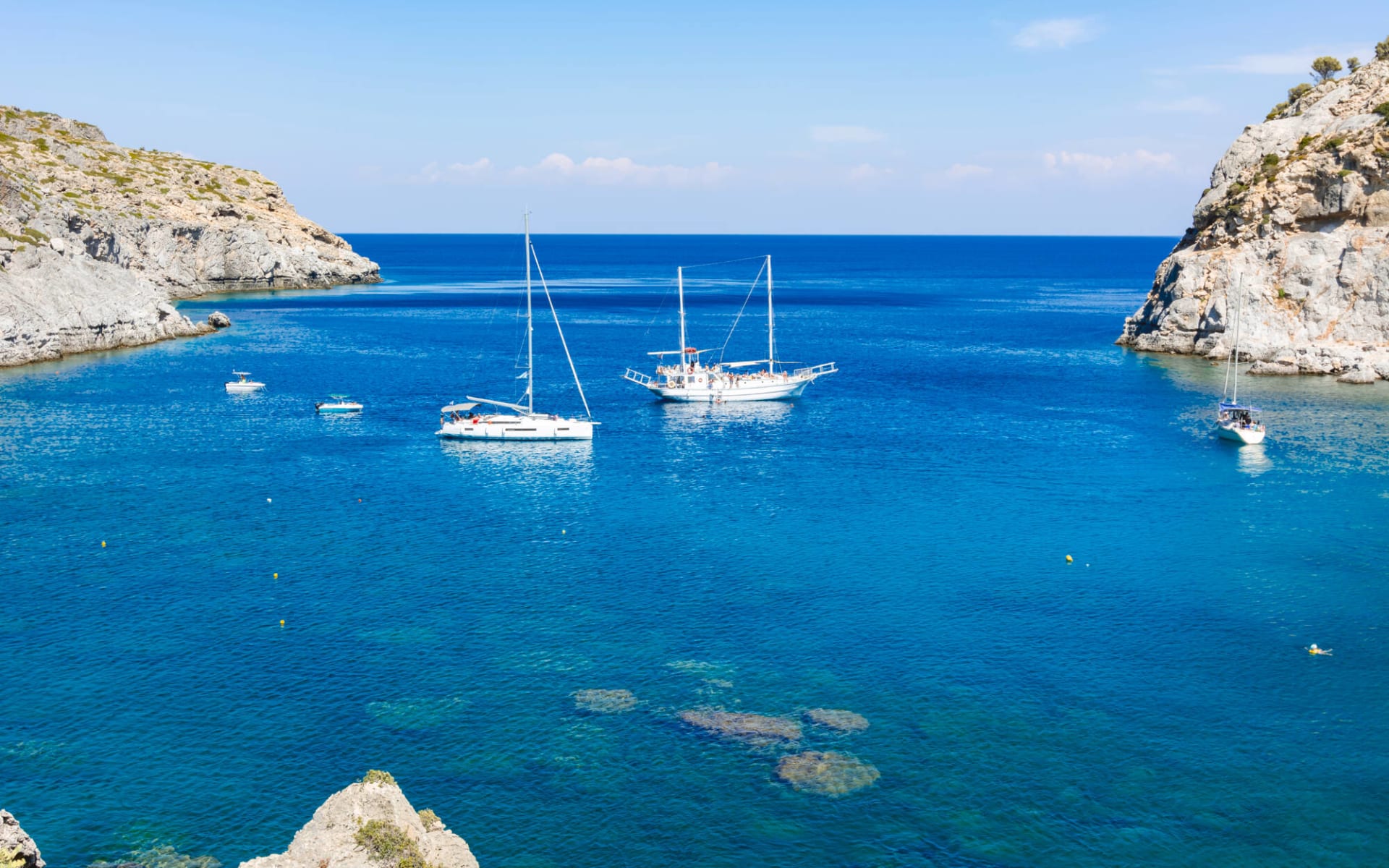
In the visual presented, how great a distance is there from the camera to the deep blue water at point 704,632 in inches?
1490

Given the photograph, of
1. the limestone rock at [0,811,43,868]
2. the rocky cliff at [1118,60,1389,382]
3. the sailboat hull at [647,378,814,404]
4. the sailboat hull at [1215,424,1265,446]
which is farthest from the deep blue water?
the rocky cliff at [1118,60,1389,382]

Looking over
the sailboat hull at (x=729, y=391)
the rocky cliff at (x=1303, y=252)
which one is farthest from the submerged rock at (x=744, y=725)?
the rocky cliff at (x=1303, y=252)

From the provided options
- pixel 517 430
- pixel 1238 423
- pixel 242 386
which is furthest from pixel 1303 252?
pixel 242 386

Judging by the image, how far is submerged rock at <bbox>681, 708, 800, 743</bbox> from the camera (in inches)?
1683

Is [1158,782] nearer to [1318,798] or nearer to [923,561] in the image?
[1318,798]

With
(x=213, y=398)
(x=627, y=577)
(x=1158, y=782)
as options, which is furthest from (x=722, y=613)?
(x=213, y=398)

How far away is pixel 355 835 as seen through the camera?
27.0 m

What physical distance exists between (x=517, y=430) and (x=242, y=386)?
3838cm

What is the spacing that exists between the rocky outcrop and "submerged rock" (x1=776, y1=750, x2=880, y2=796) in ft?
48.9

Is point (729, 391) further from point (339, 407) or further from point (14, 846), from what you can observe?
point (14, 846)

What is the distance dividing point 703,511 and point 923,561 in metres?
16.3

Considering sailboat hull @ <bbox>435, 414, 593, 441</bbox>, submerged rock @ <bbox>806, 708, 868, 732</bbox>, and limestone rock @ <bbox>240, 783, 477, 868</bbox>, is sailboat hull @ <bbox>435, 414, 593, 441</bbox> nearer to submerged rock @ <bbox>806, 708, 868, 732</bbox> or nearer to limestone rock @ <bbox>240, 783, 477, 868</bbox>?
submerged rock @ <bbox>806, 708, 868, 732</bbox>

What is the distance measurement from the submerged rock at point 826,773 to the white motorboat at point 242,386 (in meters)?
92.5

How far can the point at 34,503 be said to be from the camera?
71.8 m
